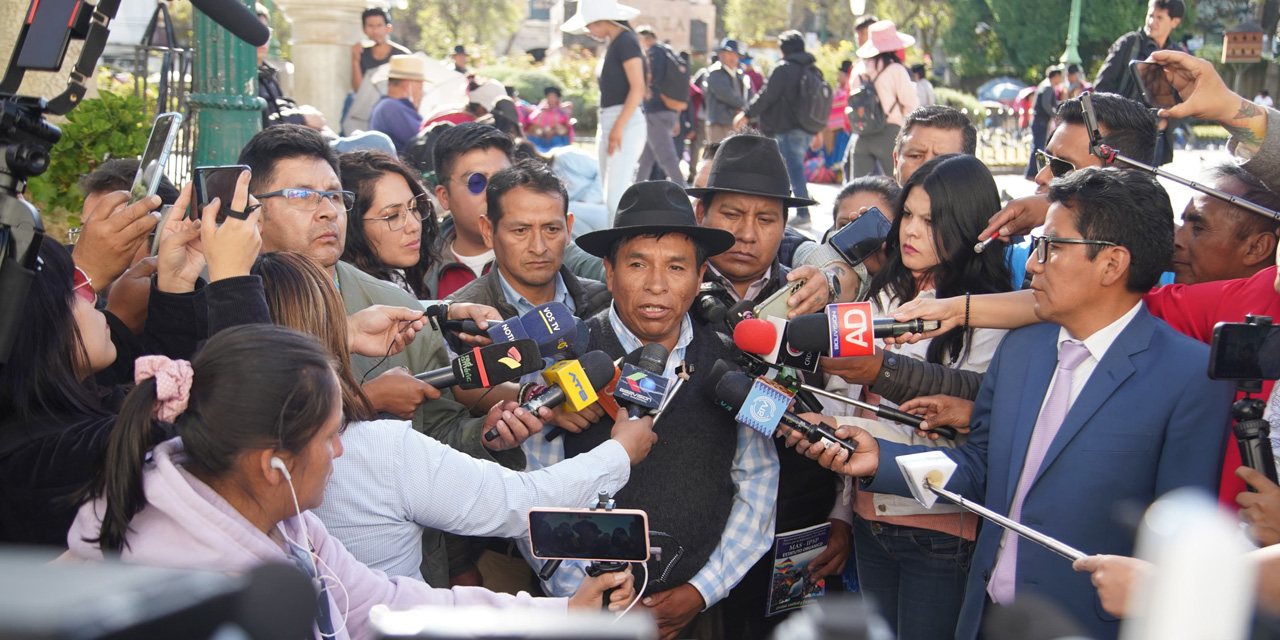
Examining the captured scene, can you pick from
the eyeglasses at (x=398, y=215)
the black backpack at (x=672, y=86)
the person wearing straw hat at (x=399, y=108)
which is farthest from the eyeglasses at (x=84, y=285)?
the black backpack at (x=672, y=86)

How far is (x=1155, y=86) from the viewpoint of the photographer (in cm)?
381

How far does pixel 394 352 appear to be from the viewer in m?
3.18

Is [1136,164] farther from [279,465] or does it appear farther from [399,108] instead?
[399,108]

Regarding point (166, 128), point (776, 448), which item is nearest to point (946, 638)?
point (776, 448)

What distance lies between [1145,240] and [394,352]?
88.5 inches

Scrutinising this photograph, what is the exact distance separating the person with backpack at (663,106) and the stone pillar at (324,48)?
Result: 11.6ft

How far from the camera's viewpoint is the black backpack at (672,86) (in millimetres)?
10492

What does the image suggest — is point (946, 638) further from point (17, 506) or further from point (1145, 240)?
point (17, 506)

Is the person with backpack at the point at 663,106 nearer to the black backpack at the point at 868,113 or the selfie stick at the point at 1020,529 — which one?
the black backpack at the point at 868,113

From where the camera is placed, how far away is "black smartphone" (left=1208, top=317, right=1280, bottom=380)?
2.39 meters

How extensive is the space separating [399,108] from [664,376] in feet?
20.6

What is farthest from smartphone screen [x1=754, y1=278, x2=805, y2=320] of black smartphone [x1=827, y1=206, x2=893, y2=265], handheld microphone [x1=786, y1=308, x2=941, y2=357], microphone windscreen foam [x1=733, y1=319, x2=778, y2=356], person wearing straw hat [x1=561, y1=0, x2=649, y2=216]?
person wearing straw hat [x1=561, y1=0, x2=649, y2=216]

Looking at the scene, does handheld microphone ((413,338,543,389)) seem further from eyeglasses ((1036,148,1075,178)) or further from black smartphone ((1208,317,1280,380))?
eyeglasses ((1036,148,1075,178))

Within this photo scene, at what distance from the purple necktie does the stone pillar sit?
978cm
